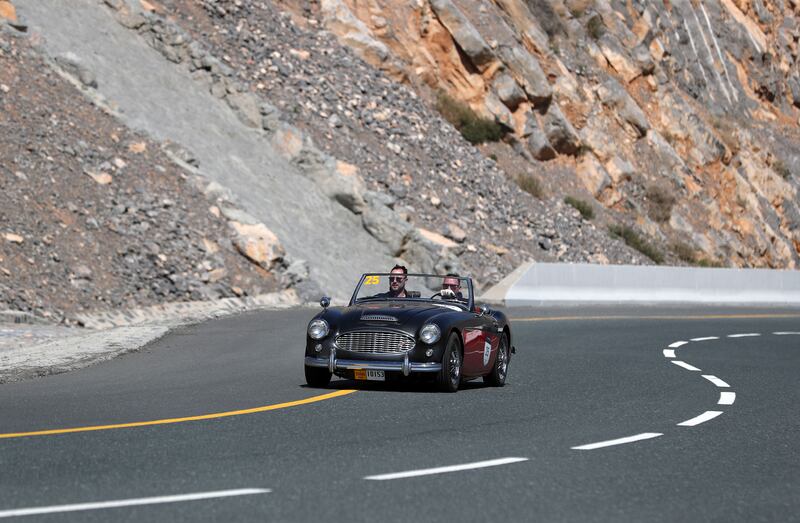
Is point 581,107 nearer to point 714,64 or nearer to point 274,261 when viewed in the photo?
point 714,64

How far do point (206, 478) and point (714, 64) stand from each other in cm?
6189

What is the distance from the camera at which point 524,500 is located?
6926 mm

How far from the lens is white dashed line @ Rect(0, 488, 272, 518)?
6.40 metres

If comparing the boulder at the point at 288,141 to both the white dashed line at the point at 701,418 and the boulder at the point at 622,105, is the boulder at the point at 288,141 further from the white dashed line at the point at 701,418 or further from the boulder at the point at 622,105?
the white dashed line at the point at 701,418

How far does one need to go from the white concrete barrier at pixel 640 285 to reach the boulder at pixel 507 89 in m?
13.4

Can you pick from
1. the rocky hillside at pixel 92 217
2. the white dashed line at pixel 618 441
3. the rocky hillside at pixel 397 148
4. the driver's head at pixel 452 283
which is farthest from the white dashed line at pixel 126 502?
the rocky hillside at pixel 397 148

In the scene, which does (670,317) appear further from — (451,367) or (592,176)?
(592,176)

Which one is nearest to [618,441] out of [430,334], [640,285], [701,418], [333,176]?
[701,418]

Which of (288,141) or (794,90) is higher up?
(794,90)

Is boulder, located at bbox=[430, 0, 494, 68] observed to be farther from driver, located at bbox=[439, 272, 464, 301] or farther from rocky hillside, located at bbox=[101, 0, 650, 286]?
driver, located at bbox=[439, 272, 464, 301]

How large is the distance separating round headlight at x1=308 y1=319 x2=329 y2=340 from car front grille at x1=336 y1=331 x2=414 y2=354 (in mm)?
187

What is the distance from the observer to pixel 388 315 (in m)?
13.1

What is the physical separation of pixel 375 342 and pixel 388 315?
0.36m

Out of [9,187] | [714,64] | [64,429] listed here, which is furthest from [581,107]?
[64,429]
